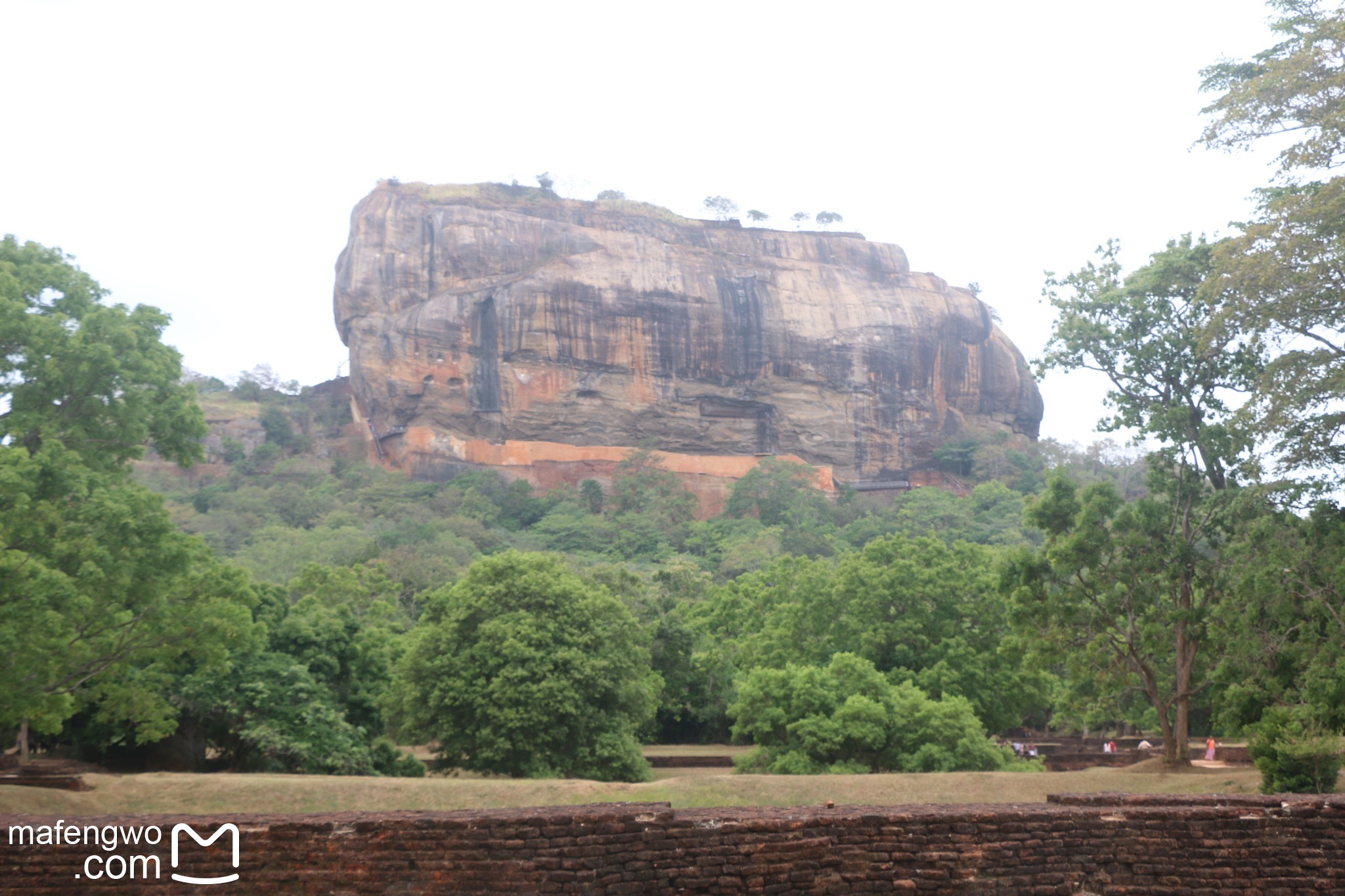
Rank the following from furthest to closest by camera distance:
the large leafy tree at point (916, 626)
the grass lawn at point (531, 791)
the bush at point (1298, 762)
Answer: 1. the large leafy tree at point (916, 626)
2. the grass lawn at point (531, 791)
3. the bush at point (1298, 762)

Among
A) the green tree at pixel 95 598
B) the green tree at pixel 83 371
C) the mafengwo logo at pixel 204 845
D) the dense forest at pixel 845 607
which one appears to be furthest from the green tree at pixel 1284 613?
the green tree at pixel 83 371

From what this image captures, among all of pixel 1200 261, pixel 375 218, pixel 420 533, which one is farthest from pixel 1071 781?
pixel 375 218

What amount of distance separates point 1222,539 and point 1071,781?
613 cm

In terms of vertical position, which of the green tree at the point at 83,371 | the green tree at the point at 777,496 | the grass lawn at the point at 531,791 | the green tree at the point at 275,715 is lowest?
the grass lawn at the point at 531,791

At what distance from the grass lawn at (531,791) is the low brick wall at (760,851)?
16.3ft

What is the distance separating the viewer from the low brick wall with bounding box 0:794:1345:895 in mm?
6371

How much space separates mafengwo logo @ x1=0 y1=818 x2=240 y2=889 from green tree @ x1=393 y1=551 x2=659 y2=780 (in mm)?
9842

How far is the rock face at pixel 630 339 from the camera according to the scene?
61531 millimetres

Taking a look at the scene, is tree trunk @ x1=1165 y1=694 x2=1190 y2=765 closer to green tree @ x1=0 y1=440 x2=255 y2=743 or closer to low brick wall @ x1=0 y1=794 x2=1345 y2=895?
low brick wall @ x1=0 y1=794 x2=1345 y2=895

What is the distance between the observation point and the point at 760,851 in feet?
21.9

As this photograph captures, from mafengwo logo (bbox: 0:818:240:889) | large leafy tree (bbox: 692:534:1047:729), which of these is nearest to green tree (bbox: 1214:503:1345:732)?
large leafy tree (bbox: 692:534:1047:729)

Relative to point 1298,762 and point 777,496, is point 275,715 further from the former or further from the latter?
point 777,496

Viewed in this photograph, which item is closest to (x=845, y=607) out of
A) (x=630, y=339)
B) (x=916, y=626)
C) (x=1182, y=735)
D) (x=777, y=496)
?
(x=916, y=626)

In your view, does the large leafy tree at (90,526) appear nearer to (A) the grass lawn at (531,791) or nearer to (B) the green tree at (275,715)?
(B) the green tree at (275,715)
